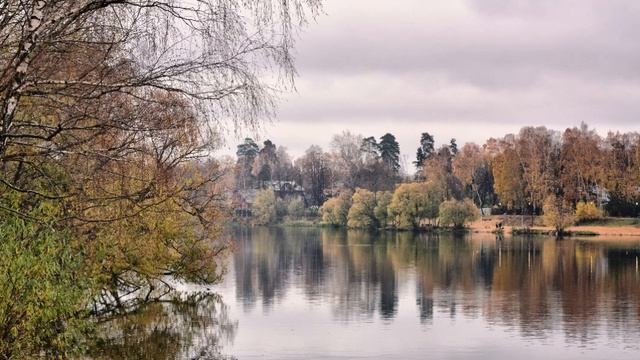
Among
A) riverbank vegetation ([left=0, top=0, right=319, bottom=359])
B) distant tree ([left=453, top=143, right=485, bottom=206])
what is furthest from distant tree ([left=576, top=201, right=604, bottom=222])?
riverbank vegetation ([left=0, top=0, right=319, bottom=359])

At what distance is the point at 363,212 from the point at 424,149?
1337 inches

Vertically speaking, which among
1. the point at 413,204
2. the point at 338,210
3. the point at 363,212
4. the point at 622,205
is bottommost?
the point at 363,212

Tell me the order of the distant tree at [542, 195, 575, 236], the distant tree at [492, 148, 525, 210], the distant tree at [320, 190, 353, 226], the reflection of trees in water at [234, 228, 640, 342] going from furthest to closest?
the distant tree at [320, 190, 353, 226], the distant tree at [492, 148, 525, 210], the distant tree at [542, 195, 575, 236], the reflection of trees in water at [234, 228, 640, 342]

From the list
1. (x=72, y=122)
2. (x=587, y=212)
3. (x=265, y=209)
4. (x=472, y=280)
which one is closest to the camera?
(x=72, y=122)

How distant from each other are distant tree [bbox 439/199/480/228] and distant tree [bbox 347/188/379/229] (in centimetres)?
1050

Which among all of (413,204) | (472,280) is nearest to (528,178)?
(413,204)

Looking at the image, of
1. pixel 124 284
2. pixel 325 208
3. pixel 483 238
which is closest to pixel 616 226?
pixel 483 238

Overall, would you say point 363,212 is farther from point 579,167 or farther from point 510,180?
point 579,167

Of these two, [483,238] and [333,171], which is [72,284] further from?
[333,171]

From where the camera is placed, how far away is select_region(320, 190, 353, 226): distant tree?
104375mm

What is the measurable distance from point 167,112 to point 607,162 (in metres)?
93.2

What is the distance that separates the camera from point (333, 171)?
130 meters

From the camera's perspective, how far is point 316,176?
421 ft

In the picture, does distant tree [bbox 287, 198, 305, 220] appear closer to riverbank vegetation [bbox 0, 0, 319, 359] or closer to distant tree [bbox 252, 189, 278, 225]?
distant tree [bbox 252, 189, 278, 225]
